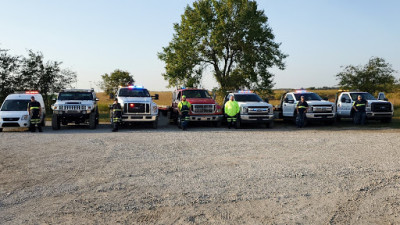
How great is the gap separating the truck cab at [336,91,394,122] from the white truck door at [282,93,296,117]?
3.26 metres

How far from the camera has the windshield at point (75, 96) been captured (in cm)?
1876

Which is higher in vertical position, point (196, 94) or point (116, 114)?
point (196, 94)

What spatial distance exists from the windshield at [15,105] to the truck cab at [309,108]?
41.9ft

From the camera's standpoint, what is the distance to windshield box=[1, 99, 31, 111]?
18.0 meters

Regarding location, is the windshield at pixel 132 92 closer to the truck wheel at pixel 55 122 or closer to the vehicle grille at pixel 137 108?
the vehicle grille at pixel 137 108

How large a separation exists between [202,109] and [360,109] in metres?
8.56

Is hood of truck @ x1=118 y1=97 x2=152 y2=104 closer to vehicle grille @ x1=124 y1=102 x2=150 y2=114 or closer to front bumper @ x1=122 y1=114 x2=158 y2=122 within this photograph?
vehicle grille @ x1=124 y1=102 x2=150 y2=114

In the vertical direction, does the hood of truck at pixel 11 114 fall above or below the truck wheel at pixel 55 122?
above

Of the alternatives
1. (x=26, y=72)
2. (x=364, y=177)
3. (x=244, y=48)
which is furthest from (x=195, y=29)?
(x=364, y=177)

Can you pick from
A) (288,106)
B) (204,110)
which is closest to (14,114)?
(204,110)

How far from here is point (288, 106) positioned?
69.8 ft

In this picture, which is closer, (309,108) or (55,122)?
(55,122)

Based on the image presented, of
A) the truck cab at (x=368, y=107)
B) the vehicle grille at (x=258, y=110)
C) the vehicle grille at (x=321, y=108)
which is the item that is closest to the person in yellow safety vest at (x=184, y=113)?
the vehicle grille at (x=258, y=110)

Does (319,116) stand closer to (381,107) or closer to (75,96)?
(381,107)
